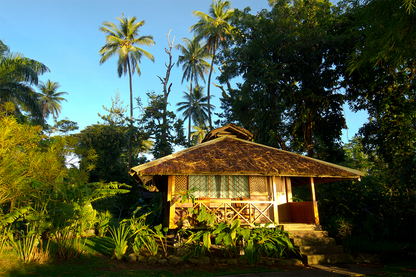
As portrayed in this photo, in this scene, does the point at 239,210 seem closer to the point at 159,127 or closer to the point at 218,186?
the point at 218,186

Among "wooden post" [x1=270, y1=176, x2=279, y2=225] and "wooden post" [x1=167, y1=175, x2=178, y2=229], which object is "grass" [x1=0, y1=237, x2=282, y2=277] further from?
"wooden post" [x1=270, y1=176, x2=279, y2=225]

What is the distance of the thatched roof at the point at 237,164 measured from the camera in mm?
7750

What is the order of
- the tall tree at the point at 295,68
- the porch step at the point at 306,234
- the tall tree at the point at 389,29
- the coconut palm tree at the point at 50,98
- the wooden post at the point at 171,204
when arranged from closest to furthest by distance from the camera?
1. the tall tree at the point at 389,29
2. the porch step at the point at 306,234
3. the wooden post at the point at 171,204
4. the tall tree at the point at 295,68
5. the coconut palm tree at the point at 50,98

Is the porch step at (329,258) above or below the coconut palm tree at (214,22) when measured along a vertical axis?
below

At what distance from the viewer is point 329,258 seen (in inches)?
272

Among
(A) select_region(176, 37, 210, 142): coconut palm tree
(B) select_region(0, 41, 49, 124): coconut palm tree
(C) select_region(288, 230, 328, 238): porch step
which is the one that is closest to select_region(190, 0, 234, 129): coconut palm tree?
(A) select_region(176, 37, 210, 142): coconut palm tree

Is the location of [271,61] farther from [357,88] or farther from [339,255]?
[339,255]

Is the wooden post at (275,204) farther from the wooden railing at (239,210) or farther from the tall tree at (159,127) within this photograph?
the tall tree at (159,127)

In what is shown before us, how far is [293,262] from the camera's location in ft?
22.1

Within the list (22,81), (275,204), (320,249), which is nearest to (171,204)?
(275,204)

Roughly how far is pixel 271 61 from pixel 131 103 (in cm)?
1538

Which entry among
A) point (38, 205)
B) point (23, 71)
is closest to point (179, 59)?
point (23, 71)

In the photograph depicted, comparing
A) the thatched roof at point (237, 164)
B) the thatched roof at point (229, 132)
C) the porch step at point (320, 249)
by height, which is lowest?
the porch step at point (320, 249)

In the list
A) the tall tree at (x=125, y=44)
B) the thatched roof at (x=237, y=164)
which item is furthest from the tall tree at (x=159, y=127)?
the thatched roof at (x=237, y=164)
